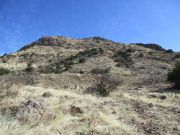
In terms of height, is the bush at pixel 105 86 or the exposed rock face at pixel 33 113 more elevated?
the bush at pixel 105 86

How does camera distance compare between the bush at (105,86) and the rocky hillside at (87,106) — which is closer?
the rocky hillside at (87,106)

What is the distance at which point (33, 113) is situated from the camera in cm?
1152

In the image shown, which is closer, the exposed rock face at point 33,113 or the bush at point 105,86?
the exposed rock face at point 33,113

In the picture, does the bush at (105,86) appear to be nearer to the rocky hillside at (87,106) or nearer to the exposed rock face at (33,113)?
the rocky hillside at (87,106)

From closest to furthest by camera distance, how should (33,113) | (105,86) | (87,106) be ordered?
(33,113)
(87,106)
(105,86)

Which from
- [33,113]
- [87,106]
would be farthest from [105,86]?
[33,113]

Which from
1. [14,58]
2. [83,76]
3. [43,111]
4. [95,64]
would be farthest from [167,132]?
[14,58]

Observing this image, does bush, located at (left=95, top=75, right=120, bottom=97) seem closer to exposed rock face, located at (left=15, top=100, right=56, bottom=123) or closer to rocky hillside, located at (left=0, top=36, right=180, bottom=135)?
rocky hillside, located at (left=0, top=36, right=180, bottom=135)

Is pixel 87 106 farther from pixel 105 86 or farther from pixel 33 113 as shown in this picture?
pixel 105 86

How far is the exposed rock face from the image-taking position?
1109 cm

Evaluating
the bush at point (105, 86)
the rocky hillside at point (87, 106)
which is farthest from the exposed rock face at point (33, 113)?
the bush at point (105, 86)

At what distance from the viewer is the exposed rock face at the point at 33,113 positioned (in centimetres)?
1109

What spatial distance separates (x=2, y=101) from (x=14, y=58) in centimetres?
4529

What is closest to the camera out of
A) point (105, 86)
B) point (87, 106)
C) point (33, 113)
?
point (33, 113)
